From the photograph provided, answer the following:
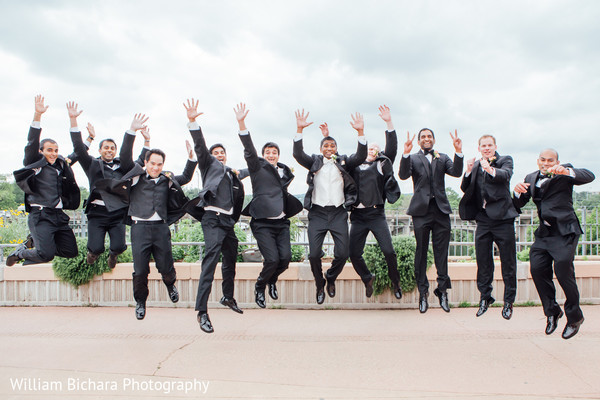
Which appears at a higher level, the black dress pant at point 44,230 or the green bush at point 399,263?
the black dress pant at point 44,230

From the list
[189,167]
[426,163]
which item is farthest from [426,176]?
[189,167]

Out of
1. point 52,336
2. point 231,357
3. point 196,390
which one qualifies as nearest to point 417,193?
point 231,357

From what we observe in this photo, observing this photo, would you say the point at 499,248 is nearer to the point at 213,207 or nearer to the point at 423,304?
the point at 423,304

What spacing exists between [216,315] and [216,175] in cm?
266

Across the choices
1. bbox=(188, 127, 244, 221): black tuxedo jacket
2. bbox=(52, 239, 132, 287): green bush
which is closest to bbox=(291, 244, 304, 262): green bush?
bbox=(188, 127, 244, 221): black tuxedo jacket

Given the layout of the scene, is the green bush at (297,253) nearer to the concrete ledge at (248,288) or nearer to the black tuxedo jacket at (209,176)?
the concrete ledge at (248,288)

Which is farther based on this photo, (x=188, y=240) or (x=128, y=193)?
(x=188, y=240)

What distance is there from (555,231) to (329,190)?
8.49 feet

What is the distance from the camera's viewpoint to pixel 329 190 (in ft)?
19.9

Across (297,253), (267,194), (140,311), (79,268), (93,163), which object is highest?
(93,163)

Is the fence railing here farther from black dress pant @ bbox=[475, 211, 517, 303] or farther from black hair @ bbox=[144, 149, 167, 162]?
black hair @ bbox=[144, 149, 167, 162]

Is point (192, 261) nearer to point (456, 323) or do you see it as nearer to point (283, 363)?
point (283, 363)

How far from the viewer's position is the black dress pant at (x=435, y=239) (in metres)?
5.90

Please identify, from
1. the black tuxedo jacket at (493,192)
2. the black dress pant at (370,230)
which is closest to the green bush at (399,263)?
the black dress pant at (370,230)
